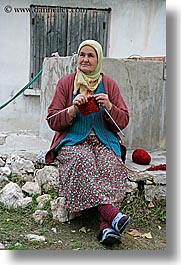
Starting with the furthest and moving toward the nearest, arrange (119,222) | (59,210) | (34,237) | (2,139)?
(2,139), (59,210), (34,237), (119,222)

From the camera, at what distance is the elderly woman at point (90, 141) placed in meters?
1.46

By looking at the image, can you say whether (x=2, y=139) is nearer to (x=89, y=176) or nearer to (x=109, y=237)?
(x=89, y=176)

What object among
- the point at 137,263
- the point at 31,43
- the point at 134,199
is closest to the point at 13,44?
the point at 31,43

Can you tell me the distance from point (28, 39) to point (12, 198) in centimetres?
56

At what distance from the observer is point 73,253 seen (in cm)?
146

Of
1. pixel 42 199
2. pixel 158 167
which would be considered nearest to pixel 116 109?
pixel 158 167

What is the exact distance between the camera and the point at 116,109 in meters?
1.55

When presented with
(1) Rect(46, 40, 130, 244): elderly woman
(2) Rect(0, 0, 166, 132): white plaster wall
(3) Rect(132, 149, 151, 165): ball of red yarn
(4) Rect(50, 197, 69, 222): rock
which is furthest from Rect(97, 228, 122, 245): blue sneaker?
(2) Rect(0, 0, 166, 132): white plaster wall

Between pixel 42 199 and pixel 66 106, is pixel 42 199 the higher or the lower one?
the lower one

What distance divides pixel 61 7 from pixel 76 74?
10.8 inches

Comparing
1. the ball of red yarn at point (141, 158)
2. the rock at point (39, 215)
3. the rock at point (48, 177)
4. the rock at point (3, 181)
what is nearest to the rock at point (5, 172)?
the rock at point (3, 181)

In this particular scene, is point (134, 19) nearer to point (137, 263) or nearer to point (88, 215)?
point (88, 215)

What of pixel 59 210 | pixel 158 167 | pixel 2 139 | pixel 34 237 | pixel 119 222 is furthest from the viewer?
pixel 2 139

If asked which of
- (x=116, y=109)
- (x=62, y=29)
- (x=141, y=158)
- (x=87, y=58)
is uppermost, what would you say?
(x=62, y=29)
